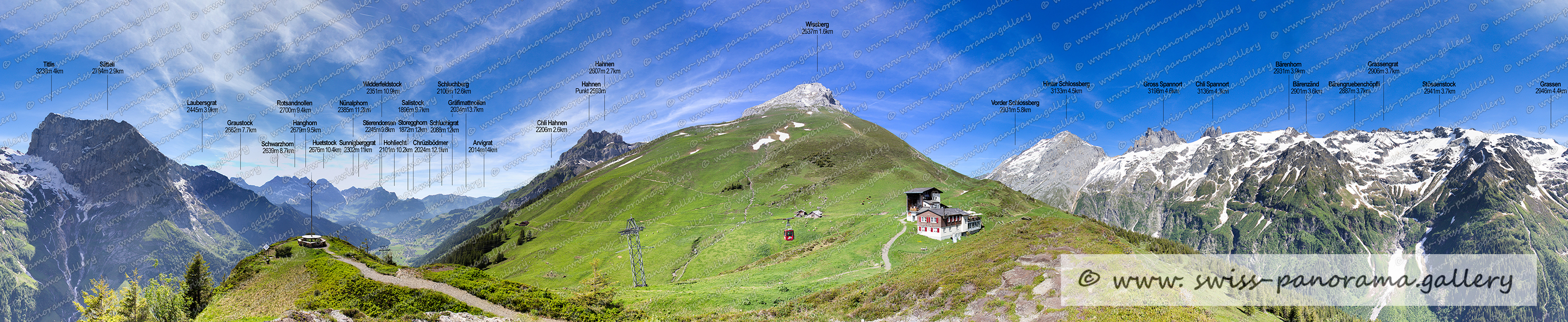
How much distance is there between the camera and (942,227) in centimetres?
7031

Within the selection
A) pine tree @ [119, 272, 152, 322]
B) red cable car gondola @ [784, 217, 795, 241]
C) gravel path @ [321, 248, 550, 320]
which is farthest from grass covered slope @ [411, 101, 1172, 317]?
pine tree @ [119, 272, 152, 322]

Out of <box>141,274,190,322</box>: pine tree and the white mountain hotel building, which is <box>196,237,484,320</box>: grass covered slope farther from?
the white mountain hotel building

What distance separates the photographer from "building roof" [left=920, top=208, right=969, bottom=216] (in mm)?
70625

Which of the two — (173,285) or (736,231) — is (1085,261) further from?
(736,231)

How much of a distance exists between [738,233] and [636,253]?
Result: 2011 cm

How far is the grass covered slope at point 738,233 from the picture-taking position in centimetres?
5606

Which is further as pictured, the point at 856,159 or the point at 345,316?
the point at 856,159

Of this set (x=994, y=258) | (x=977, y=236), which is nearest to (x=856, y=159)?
(x=977, y=236)

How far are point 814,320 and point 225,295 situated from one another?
3956 cm

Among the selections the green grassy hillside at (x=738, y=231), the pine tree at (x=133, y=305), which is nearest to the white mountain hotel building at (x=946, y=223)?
the green grassy hillside at (x=738, y=231)

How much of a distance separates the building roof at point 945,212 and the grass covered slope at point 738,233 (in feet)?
14.6

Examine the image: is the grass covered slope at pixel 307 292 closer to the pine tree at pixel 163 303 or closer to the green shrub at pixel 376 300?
the green shrub at pixel 376 300

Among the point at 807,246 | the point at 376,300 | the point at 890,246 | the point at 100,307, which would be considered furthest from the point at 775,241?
the point at 100,307

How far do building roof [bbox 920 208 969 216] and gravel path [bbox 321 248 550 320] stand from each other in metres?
50.6
